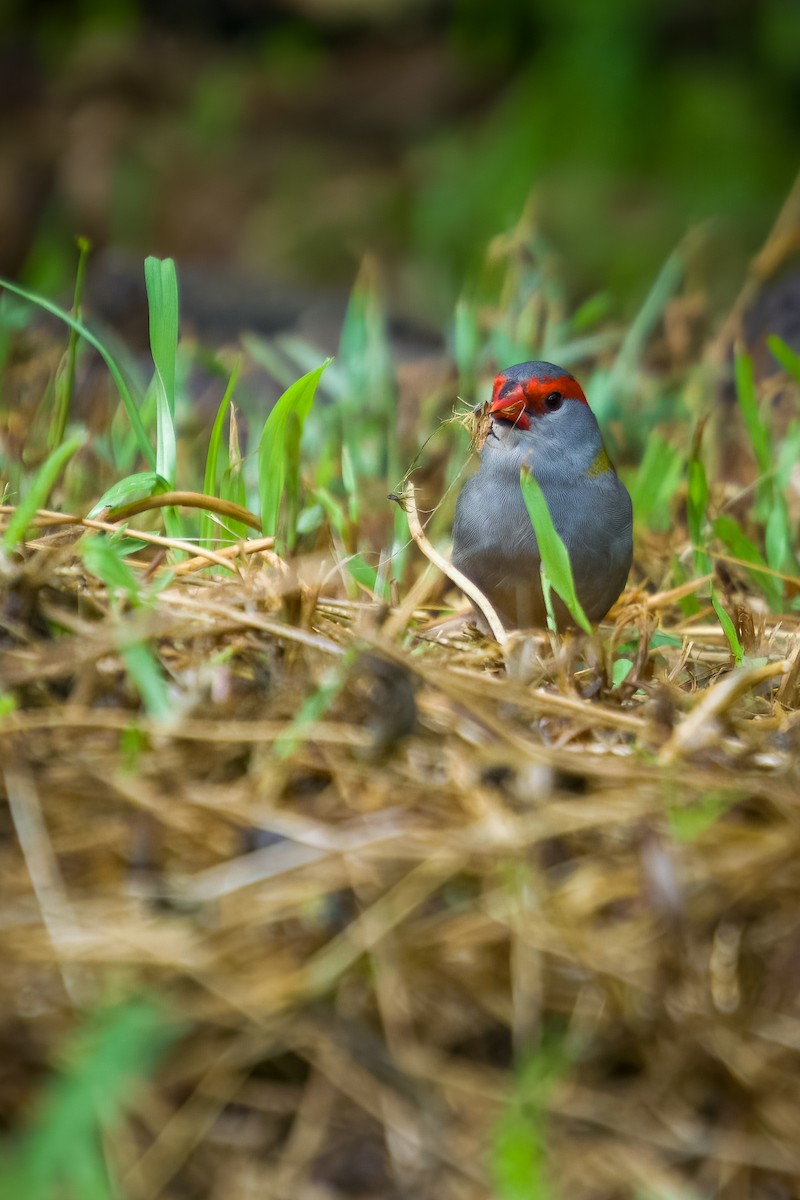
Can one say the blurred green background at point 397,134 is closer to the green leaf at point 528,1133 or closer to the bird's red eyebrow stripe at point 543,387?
the bird's red eyebrow stripe at point 543,387

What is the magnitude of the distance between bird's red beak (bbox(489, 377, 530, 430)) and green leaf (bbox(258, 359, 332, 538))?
2.35 feet

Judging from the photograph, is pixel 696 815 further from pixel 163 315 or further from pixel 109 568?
pixel 163 315

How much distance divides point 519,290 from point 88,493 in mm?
1552

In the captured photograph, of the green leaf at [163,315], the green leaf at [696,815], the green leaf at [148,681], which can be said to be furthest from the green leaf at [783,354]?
the green leaf at [148,681]

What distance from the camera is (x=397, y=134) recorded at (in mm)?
8898

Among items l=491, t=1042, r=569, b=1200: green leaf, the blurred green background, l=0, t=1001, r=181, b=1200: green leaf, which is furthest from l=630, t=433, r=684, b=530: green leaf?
the blurred green background

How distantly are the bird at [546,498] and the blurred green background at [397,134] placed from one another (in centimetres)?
334

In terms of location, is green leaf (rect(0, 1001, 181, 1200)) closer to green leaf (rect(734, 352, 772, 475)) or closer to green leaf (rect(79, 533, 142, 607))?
green leaf (rect(79, 533, 142, 607))

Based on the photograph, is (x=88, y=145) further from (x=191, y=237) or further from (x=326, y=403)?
(x=326, y=403)

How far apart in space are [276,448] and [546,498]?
72 cm

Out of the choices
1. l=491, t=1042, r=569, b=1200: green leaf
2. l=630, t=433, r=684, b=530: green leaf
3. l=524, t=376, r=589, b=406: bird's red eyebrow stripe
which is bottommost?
l=630, t=433, r=684, b=530: green leaf

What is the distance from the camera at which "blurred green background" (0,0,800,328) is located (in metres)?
7.08

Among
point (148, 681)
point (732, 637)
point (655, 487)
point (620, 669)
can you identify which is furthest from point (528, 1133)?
point (655, 487)

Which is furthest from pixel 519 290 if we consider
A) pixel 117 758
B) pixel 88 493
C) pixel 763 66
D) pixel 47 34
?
pixel 47 34
